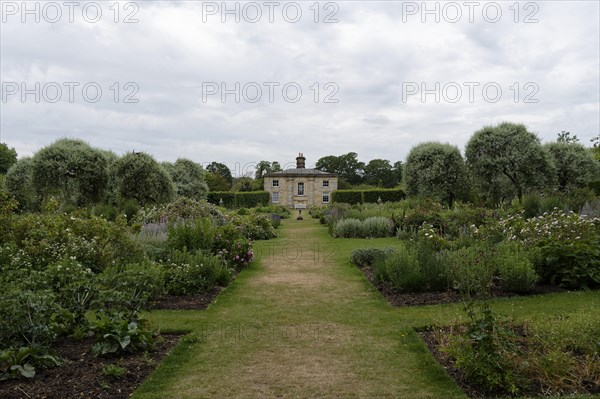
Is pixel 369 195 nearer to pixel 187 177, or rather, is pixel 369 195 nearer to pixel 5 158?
pixel 187 177

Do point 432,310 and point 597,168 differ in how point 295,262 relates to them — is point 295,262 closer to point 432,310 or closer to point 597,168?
point 432,310

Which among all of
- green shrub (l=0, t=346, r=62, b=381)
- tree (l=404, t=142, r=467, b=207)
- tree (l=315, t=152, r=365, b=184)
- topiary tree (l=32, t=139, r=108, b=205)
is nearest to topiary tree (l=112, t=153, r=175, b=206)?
topiary tree (l=32, t=139, r=108, b=205)

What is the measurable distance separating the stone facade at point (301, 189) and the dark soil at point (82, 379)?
4595cm

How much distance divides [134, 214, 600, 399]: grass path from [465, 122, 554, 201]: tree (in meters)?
15.4

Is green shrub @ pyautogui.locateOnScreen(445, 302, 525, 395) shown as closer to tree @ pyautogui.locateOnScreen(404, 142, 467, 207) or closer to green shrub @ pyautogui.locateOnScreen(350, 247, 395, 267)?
green shrub @ pyautogui.locateOnScreen(350, 247, 395, 267)

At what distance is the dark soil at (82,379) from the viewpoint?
150 inches

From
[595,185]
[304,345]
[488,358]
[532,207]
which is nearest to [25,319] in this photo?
[304,345]

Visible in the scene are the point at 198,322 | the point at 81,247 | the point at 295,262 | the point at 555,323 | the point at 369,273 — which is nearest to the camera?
the point at 555,323

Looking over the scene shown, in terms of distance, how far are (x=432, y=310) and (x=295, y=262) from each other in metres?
5.00

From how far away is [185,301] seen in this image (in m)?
7.15

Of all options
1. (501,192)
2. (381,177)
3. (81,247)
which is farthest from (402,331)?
(381,177)

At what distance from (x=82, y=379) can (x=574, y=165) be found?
27.3m

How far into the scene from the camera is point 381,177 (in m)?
76.7

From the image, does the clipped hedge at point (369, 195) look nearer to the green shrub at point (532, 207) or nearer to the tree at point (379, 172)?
the green shrub at point (532, 207)
